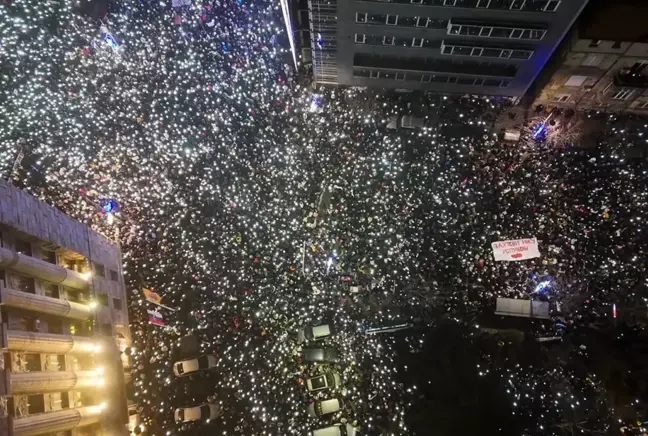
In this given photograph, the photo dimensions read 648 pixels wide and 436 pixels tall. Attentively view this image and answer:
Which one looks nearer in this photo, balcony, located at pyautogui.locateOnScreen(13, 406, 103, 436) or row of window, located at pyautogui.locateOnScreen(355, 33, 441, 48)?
balcony, located at pyautogui.locateOnScreen(13, 406, 103, 436)

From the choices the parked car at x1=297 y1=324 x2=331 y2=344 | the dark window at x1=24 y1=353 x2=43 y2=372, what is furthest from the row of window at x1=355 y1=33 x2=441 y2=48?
the dark window at x1=24 y1=353 x2=43 y2=372

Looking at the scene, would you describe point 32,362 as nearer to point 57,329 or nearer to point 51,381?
point 51,381

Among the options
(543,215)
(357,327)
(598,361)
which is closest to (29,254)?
(357,327)

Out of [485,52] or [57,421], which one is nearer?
[57,421]

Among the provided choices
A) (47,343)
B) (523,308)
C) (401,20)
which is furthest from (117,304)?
(523,308)

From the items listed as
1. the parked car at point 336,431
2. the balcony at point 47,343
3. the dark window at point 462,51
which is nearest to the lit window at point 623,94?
the dark window at point 462,51

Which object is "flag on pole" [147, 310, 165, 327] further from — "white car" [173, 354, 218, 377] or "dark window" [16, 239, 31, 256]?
"dark window" [16, 239, 31, 256]
